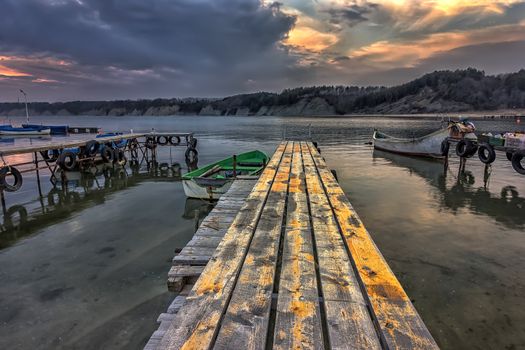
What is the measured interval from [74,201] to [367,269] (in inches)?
612

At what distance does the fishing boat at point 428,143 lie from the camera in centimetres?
2247

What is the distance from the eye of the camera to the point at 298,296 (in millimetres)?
3002

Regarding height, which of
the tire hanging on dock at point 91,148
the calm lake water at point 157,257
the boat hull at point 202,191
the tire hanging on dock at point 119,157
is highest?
the tire hanging on dock at point 91,148

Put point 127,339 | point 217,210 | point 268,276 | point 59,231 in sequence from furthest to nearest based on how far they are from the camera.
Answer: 1. point 59,231
2. point 217,210
3. point 127,339
4. point 268,276

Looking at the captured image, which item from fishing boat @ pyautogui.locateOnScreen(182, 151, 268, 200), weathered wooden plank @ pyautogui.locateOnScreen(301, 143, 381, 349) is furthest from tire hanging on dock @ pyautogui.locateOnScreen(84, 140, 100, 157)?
weathered wooden plank @ pyautogui.locateOnScreen(301, 143, 381, 349)

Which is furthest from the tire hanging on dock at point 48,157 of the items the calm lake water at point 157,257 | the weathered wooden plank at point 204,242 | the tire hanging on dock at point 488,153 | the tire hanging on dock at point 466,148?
the tire hanging on dock at point 488,153

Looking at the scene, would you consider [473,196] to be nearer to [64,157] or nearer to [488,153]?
[488,153]

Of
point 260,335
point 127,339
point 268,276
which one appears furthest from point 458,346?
point 127,339

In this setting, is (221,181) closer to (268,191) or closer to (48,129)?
(268,191)

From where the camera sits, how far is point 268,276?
131 inches

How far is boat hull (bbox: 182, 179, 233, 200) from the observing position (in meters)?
13.3

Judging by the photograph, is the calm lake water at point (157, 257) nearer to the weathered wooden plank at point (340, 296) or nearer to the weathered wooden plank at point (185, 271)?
the weathered wooden plank at point (185, 271)

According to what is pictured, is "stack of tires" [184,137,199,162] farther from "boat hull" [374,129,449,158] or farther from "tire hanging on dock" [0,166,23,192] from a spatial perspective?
"boat hull" [374,129,449,158]

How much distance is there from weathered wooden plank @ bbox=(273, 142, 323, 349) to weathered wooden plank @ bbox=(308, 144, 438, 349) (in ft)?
1.67
